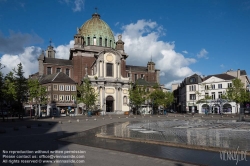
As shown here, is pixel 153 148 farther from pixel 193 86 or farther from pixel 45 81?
pixel 193 86

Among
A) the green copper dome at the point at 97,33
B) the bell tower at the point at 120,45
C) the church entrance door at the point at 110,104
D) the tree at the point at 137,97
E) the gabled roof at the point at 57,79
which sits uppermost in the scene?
the green copper dome at the point at 97,33

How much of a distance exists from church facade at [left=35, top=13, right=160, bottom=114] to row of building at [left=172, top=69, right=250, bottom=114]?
18230 millimetres

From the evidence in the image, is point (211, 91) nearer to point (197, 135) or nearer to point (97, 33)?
point (97, 33)

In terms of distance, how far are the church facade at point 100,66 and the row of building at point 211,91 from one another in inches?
718

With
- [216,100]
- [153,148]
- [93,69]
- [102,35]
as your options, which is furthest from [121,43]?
[153,148]

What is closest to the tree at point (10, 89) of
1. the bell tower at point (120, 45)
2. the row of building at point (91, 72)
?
the row of building at point (91, 72)

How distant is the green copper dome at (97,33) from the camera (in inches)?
3445

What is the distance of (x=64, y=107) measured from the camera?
74438mm

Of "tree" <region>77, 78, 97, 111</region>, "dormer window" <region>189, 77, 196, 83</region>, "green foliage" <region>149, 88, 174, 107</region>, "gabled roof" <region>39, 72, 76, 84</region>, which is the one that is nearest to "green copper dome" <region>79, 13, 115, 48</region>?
"gabled roof" <region>39, 72, 76, 84</region>

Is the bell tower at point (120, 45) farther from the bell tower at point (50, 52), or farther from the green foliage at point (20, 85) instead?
the green foliage at point (20, 85)

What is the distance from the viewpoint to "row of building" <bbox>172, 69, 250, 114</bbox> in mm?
81688

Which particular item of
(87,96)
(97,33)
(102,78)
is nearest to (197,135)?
(87,96)

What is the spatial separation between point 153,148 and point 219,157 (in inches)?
146

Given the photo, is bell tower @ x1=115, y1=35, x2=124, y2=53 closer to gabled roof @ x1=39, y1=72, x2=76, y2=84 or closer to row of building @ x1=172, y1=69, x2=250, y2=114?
gabled roof @ x1=39, y1=72, x2=76, y2=84
